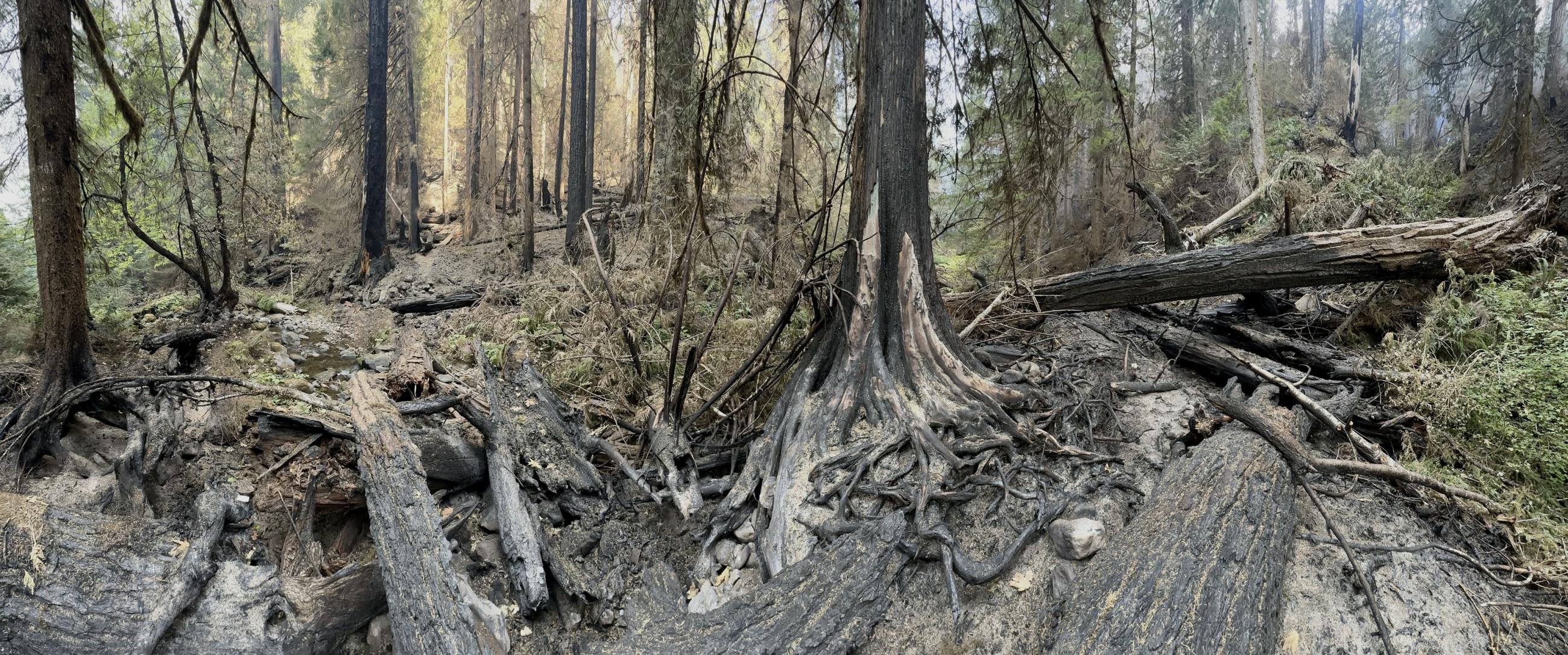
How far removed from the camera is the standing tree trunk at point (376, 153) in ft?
38.9

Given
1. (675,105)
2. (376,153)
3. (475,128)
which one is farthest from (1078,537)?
(475,128)

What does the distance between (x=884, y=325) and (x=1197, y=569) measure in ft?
7.00

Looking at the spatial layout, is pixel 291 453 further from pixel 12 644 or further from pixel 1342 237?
pixel 1342 237

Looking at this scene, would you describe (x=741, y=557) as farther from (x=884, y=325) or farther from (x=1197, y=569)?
(x=1197, y=569)

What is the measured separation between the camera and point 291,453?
11.4 ft

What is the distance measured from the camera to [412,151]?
16.0 m

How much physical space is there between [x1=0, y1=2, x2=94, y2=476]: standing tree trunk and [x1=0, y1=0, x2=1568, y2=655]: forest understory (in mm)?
20

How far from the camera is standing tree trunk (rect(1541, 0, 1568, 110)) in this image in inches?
406

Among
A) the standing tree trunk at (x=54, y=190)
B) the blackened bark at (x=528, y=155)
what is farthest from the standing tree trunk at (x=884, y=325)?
the blackened bark at (x=528, y=155)

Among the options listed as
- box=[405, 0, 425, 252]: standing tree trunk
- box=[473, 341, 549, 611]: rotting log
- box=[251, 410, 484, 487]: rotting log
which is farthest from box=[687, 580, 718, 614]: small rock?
box=[405, 0, 425, 252]: standing tree trunk

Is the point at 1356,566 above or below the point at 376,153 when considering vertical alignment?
below

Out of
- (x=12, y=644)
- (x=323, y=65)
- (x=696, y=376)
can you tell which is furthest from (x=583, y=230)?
(x=323, y=65)

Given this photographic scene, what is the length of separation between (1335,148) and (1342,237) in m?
12.1

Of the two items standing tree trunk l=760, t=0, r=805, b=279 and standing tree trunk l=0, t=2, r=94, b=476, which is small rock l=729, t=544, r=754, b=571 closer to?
standing tree trunk l=760, t=0, r=805, b=279
